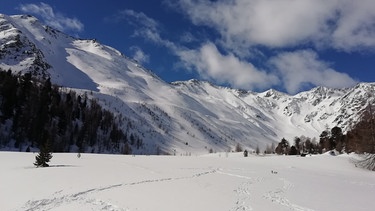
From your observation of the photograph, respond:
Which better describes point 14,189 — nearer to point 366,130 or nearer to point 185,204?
point 185,204

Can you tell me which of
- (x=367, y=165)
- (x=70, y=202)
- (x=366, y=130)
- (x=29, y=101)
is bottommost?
(x=70, y=202)

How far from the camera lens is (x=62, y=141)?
15600cm

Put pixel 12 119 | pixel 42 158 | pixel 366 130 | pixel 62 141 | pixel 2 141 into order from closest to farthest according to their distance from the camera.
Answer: pixel 42 158 → pixel 366 130 → pixel 2 141 → pixel 12 119 → pixel 62 141

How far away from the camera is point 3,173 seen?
33.5 meters

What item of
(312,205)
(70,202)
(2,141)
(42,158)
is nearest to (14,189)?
(70,202)

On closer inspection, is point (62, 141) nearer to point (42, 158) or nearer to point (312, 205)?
point (42, 158)

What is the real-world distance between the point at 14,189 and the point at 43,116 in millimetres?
125347

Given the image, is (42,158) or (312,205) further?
(42,158)

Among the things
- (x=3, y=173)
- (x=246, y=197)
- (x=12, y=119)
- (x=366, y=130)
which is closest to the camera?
(x=246, y=197)

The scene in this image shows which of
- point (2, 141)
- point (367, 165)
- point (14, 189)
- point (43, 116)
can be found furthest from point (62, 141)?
point (14, 189)

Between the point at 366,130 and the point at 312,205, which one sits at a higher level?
the point at 366,130

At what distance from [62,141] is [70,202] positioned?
141251 mm

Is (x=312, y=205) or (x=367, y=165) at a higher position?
(x=367, y=165)

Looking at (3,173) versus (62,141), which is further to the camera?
(62,141)
